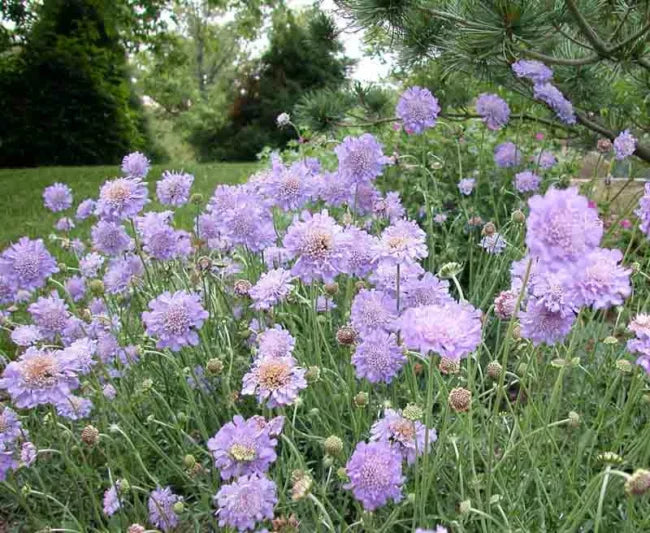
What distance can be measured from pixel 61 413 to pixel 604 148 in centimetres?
227

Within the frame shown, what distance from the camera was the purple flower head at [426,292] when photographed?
1.61 m

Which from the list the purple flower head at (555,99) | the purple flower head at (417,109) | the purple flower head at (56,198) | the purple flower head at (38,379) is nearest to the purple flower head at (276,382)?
the purple flower head at (38,379)

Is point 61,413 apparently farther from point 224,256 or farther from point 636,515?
point 636,515

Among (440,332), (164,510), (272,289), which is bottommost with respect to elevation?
(164,510)

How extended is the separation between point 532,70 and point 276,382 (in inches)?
68.7

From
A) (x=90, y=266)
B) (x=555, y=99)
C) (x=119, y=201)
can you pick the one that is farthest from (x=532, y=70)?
(x=90, y=266)

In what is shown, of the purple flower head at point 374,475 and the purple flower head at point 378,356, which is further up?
the purple flower head at point 378,356

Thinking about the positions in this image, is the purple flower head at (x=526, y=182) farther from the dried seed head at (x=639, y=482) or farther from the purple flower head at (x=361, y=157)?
the dried seed head at (x=639, y=482)

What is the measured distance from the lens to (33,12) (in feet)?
37.9

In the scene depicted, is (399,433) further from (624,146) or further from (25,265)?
(624,146)

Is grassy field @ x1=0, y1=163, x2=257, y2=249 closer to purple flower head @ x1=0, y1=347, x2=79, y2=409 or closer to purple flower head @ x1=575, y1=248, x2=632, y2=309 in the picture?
purple flower head @ x1=0, y1=347, x2=79, y2=409

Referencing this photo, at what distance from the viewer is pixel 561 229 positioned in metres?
0.96

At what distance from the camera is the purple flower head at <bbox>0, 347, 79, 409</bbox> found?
5.05 ft

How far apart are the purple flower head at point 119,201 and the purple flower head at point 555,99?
162 cm
